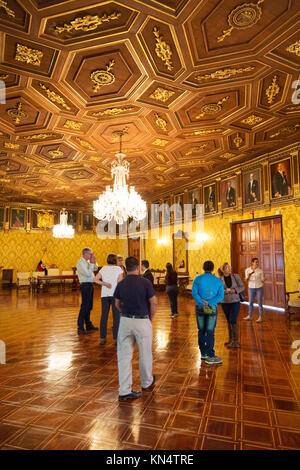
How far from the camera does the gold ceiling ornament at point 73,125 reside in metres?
7.28

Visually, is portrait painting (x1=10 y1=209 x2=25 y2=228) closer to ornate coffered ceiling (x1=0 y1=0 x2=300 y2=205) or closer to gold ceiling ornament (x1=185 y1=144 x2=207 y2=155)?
ornate coffered ceiling (x1=0 y1=0 x2=300 y2=205)

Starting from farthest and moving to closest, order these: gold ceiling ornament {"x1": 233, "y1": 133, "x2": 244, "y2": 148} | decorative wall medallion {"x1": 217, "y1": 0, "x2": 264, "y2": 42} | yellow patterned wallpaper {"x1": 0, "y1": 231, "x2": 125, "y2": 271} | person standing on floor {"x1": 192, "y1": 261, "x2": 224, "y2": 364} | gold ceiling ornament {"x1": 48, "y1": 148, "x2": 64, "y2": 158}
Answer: yellow patterned wallpaper {"x1": 0, "y1": 231, "x2": 125, "y2": 271}, gold ceiling ornament {"x1": 48, "y1": 148, "x2": 64, "y2": 158}, gold ceiling ornament {"x1": 233, "y1": 133, "x2": 244, "y2": 148}, person standing on floor {"x1": 192, "y1": 261, "x2": 224, "y2": 364}, decorative wall medallion {"x1": 217, "y1": 0, "x2": 264, "y2": 42}

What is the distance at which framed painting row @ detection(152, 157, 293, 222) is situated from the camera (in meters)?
8.66

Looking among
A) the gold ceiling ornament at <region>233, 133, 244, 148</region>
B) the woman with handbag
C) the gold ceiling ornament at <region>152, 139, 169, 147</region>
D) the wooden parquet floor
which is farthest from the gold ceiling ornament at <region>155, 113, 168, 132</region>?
the wooden parquet floor

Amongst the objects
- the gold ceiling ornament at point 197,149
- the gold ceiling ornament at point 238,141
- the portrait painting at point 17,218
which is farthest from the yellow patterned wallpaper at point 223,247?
the portrait painting at point 17,218

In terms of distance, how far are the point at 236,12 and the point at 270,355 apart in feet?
17.3

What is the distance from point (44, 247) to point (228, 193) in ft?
41.5

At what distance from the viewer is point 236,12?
13.0 feet

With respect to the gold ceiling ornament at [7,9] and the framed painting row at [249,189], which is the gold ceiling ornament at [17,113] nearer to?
the gold ceiling ornament at [7,9]

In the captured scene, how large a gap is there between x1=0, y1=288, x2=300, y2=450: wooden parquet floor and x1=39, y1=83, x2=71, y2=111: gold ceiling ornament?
5.14m

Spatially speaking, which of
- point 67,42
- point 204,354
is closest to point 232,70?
point 67,42

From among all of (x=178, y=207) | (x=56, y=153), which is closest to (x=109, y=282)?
(x=56, y=153)

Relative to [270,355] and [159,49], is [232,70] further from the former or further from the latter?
[270,355]

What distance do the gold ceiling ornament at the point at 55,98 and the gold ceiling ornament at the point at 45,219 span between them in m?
12.9
